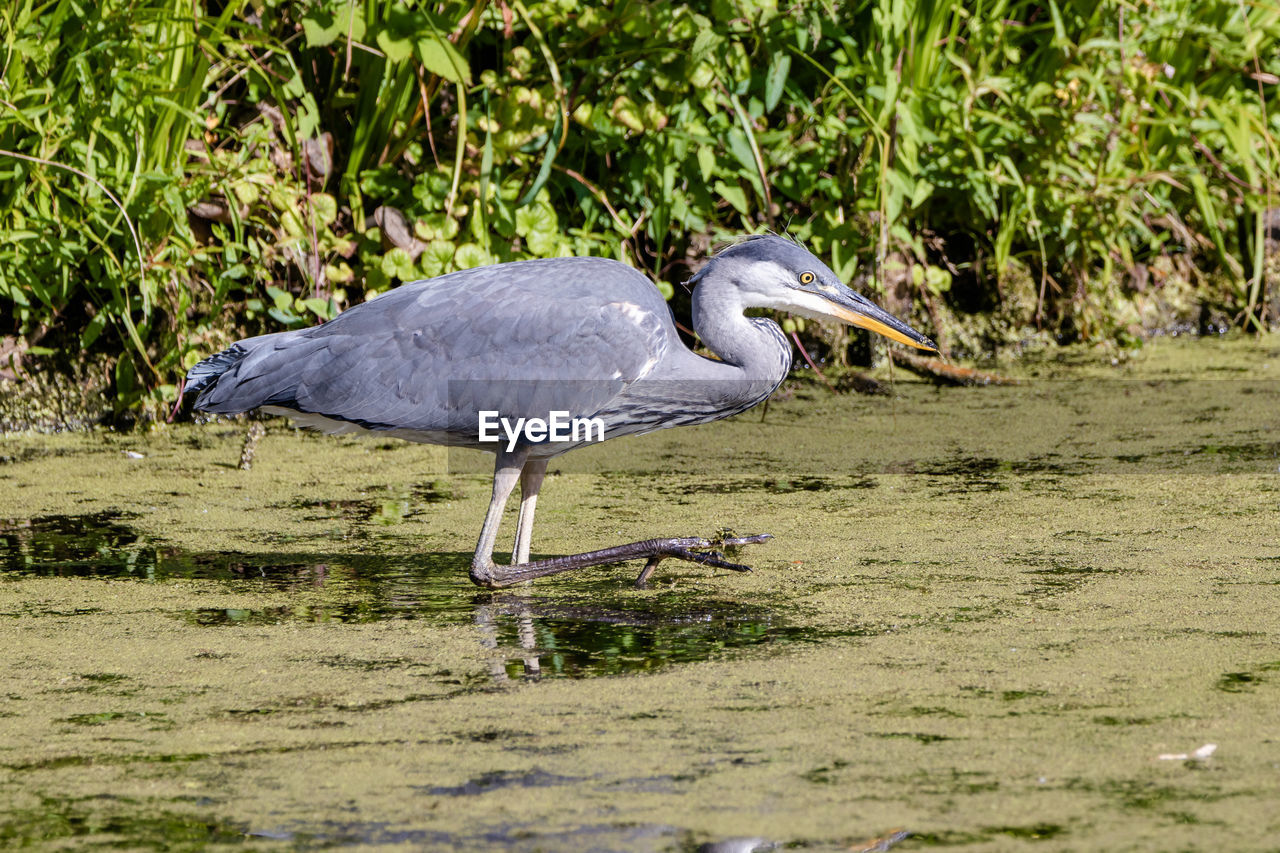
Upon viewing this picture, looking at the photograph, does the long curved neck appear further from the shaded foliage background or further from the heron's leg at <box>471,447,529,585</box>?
the shaded foliage background

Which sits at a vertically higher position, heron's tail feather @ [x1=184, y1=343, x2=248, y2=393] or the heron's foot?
heron's tail feather @ [x1=184, y1=343, x2=248, y2=393]

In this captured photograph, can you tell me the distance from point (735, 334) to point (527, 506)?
62 cm

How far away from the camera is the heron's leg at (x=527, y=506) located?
3412 mm

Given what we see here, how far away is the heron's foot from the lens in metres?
3.23

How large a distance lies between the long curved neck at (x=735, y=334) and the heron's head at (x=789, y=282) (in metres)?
0.03

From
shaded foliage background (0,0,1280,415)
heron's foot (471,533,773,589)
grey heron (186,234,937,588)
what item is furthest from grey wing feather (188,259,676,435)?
shaded foliage background (0,0,1280,415)

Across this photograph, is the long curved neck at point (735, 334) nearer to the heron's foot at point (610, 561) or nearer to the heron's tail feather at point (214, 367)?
the heron's foot at point (610, 561)

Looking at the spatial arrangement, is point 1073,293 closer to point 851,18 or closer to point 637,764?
point 851,18

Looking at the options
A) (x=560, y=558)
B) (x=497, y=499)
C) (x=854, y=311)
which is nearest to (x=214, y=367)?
(x=497, y=499)

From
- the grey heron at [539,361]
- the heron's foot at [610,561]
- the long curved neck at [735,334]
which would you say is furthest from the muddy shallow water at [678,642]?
the long curved neck at [735,334]

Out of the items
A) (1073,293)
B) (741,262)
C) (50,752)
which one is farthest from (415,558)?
(1073,293)

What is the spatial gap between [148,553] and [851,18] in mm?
3160

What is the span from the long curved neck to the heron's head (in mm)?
26

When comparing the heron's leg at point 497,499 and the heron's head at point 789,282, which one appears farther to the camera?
the heron's head at point 789,282
